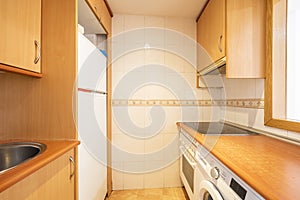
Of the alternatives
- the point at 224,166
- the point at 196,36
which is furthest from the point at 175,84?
the point at 224,166

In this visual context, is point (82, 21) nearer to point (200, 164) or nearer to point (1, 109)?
point (1, 109)

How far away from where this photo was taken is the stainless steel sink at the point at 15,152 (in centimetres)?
111

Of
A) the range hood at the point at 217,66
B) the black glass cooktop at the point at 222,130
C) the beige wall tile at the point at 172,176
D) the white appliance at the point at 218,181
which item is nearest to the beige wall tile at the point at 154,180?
the beige wall tile at the point at 172,176

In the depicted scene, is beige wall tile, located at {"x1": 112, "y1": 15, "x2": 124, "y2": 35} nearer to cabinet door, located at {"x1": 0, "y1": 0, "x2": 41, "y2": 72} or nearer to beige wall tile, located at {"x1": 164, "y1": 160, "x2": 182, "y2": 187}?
cabinet door, located at {"x1": 0, "y1": 0, "x2": 41, "y2": 72}

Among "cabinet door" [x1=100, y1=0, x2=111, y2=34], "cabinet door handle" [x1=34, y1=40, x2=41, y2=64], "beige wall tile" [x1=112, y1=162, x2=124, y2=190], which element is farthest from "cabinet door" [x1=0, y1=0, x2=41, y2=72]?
"beige wall tile" [x1=112, y1=162, x2=124, y2=190]

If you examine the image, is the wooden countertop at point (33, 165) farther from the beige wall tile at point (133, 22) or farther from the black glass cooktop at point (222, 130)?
the beige wall tile at point (133, 22)

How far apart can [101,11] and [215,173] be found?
1667 mm

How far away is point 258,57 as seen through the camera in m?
1.51

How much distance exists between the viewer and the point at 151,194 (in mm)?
2291

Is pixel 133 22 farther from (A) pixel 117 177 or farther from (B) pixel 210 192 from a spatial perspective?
(B) pixel 210 192

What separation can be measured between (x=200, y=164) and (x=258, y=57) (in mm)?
905

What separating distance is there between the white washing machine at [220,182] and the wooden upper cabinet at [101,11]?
136cm

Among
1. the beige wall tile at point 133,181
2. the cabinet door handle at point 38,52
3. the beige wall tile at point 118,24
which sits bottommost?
the beige wall tile at point 133,181

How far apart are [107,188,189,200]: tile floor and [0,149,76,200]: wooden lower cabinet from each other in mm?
1156
